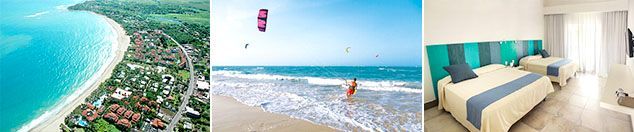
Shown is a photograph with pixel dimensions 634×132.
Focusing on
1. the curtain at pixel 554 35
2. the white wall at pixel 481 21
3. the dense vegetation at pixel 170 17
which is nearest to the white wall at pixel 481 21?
the white wall at pixel 481 21

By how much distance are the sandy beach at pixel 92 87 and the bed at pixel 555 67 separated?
8.21 ft

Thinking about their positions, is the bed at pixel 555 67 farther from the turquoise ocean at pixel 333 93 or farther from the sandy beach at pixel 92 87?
the sandy beach at pixel 92 87

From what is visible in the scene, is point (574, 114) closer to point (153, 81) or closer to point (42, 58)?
point (153, 81)

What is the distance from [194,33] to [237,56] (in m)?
0.27

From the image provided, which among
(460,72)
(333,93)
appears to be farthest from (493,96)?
(333,93)

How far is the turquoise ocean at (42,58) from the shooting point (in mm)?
1156

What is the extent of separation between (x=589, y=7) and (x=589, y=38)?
0.63 ft

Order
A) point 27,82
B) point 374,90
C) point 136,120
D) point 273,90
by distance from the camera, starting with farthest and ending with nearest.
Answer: point 374,90
point 273,90
point 136,120
point 27,82

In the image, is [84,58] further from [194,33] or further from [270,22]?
[270,22]

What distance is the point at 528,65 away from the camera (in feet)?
5.10

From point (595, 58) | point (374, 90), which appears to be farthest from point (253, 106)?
point (595, 58)

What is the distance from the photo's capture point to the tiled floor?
52.6 inches

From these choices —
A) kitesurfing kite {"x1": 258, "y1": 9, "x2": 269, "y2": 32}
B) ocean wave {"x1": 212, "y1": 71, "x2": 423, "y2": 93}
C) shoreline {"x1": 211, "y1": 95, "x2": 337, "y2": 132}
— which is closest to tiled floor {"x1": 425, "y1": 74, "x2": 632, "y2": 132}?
ocean wave {"x1": 212, "y1": 71, "x2": 423, "y2": 93}

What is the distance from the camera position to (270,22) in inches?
58.0
